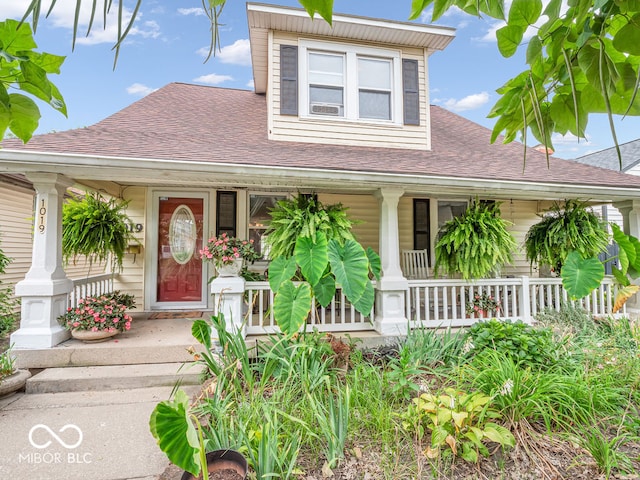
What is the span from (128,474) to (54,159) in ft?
10.6

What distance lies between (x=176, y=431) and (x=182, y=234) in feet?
15.5

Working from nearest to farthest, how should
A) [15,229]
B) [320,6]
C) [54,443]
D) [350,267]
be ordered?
[320,6]
[54,443]
[350,267]
[15,229]

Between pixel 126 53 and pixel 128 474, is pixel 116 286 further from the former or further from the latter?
pixel 126 53

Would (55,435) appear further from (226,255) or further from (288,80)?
(288,80)

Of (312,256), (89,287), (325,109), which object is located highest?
(325,109)

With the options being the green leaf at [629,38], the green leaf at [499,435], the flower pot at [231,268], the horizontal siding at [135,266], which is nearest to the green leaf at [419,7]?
the green leaf at [629,38]

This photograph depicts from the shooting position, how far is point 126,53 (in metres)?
0.95

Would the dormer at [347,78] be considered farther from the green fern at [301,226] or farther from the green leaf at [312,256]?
the green leaf at [312,256]

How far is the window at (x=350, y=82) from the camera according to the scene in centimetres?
561

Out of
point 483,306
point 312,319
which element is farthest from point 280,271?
point 483,306

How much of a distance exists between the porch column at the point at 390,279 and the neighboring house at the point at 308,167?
2 centimetres

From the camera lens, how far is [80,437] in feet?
8.94

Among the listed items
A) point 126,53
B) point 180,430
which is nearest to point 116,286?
point 180,430

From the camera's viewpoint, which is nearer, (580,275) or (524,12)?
(524,12)
